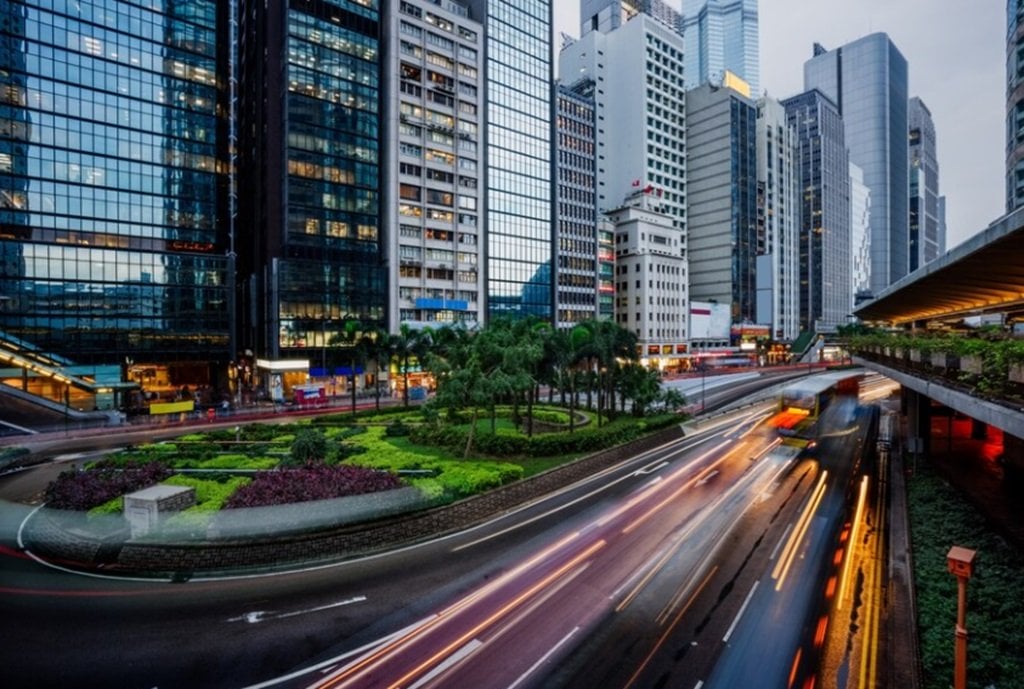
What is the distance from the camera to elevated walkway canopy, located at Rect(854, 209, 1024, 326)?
15698 mm

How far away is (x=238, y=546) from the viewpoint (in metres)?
19.3

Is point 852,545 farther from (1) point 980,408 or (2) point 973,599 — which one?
(1) point 980,408

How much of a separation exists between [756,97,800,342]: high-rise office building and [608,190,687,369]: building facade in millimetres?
38587

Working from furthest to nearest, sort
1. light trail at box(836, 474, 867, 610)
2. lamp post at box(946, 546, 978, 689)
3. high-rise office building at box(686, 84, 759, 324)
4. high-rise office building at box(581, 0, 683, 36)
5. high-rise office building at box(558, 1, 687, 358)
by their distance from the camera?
high-rise office building at box(581, 0, 683, 36) → high-rise office building at box(686, 84, 759, 324) → high-rise office building at box(558, 1, 687, 358) → light trail at box(836, 474, 867, 610) → lamp post at box(946, 546, 978, 689)

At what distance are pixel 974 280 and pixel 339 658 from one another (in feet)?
101

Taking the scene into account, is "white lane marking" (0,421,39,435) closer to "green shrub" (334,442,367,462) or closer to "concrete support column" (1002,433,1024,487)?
"green shrub" (334,442,367,462)

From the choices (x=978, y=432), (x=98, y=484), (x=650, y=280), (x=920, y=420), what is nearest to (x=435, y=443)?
(x=98, y=484)

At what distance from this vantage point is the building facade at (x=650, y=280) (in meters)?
116

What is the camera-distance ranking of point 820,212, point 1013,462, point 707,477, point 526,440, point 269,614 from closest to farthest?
point 269,614, point 1013,462, point 707,477, point 526,440, point 820,212

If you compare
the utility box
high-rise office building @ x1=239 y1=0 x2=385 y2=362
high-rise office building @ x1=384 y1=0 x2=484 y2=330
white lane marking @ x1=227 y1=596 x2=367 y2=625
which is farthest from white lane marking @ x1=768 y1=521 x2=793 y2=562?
high-rise office building @ x1=384 y1=0 x2=484 y2=330

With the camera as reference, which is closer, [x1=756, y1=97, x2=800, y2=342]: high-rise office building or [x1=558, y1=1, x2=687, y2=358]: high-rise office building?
[x1=558, y1=1, x2=687, y2=358]: high-rise office building

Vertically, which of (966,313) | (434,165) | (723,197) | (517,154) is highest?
(723,197)

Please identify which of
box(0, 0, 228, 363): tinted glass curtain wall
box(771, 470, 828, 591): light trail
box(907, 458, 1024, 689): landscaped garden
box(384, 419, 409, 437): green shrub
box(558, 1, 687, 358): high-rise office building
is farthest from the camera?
box(558, 1, 687, 358): high-rise office building

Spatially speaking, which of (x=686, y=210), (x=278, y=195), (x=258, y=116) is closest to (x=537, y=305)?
(x=278, y=195)
